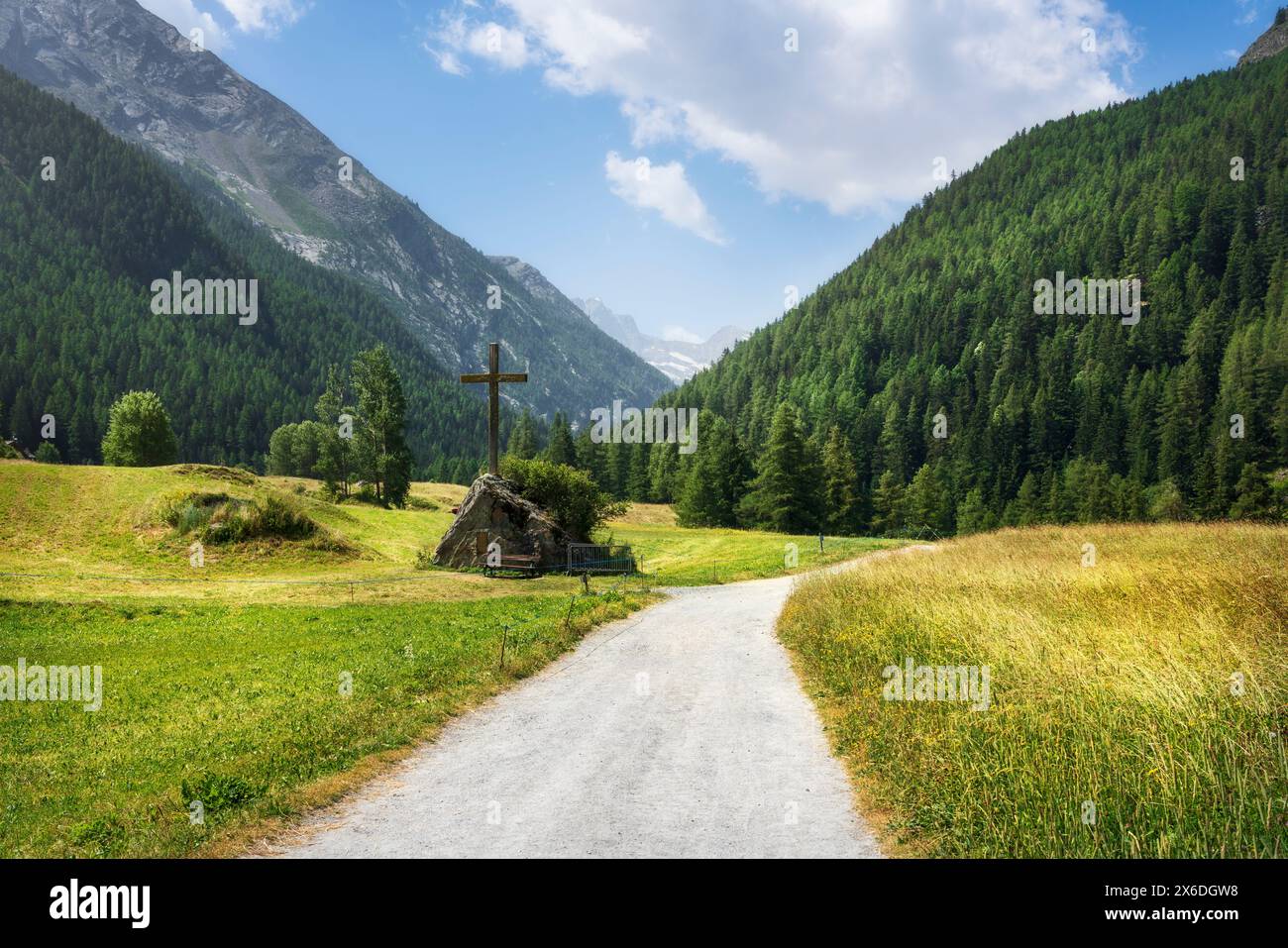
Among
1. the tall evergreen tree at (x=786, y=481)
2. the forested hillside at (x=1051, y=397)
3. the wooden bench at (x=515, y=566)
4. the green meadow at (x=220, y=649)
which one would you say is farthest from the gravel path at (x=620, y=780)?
the tall evergreen tree at (x=786, y=481)

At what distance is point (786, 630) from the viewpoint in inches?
788

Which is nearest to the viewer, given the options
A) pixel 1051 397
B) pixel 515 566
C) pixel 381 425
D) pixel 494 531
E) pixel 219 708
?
pixel 219 708

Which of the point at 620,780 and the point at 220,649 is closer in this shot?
the point at 620,780

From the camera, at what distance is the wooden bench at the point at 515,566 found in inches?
1334

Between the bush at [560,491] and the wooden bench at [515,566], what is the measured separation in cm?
476

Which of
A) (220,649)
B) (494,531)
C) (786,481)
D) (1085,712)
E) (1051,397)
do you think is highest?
(1051,397)

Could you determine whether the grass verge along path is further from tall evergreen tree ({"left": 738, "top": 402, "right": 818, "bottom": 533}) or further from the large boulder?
tall evergreen tree ({"left": 738, "top": 402, "right": 818, "bottom": 533})

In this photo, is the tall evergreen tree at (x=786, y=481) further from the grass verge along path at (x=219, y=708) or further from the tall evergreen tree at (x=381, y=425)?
the grass verge along path at (x=219, y=708)

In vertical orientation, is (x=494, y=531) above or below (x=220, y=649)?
above

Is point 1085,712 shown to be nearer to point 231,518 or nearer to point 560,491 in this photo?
point 560,491

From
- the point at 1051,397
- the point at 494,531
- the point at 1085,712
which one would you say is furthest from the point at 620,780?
the point at 1051,397

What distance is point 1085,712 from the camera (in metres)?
8.42

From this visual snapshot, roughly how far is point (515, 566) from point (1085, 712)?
93.5 feet
